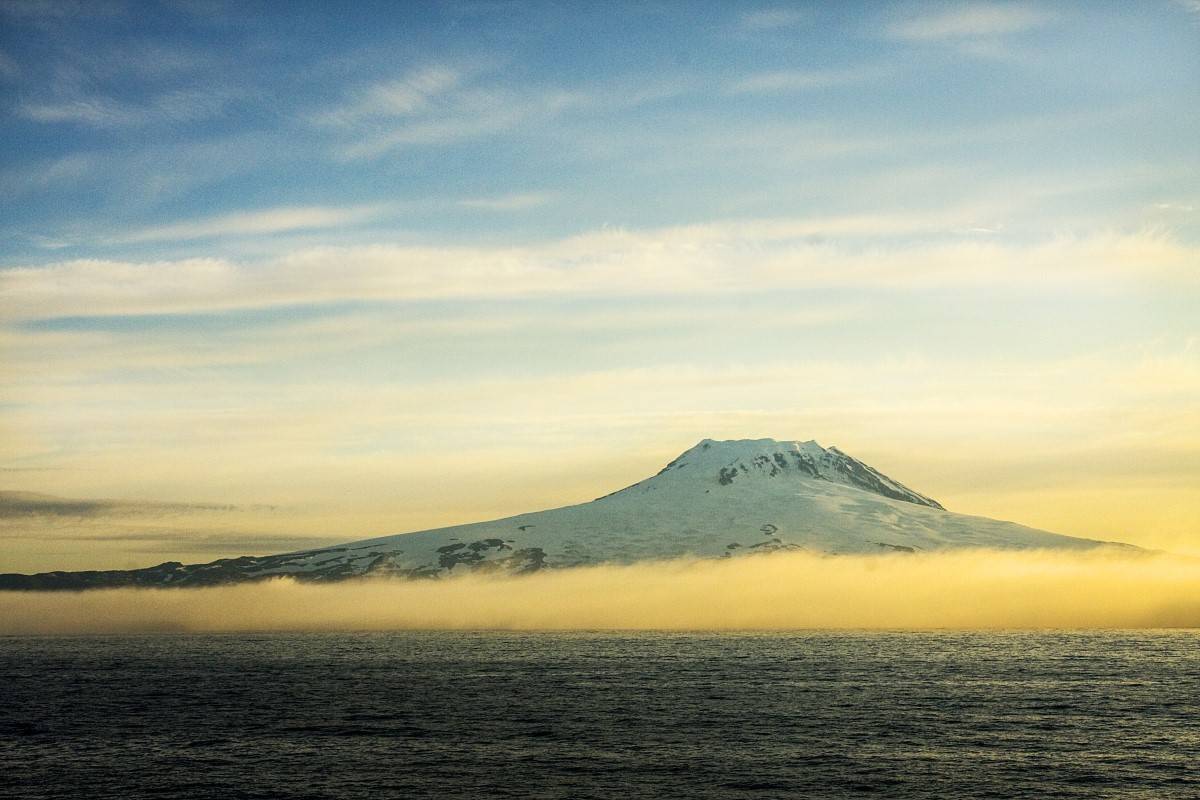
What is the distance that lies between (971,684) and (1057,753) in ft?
251

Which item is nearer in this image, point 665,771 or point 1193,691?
point 665,771

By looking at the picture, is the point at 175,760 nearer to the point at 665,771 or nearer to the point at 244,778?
the point at 244,778

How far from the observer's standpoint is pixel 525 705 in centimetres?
13625

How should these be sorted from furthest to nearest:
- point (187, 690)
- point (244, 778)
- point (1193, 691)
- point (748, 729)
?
point (187, 690) → point (1193, 691) → point (748, 729) → point (244, 778)

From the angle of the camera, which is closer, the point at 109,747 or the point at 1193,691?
the point at 109,747

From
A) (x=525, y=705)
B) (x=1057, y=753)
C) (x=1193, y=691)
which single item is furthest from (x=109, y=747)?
(x=1193, y=691)

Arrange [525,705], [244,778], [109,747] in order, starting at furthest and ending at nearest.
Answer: [525,705] < [109,747] < [244,778]

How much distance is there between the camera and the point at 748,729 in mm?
111875

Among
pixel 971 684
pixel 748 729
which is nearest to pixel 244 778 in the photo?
pixel 748 729

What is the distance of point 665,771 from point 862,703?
59.1 meters

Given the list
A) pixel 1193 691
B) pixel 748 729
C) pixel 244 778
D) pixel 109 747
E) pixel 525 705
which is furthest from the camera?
pixel 1193 691

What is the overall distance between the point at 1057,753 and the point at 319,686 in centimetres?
11316

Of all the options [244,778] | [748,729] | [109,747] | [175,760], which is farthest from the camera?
[748,729]

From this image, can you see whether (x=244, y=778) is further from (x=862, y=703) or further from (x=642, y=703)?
(x=862, y=703)
